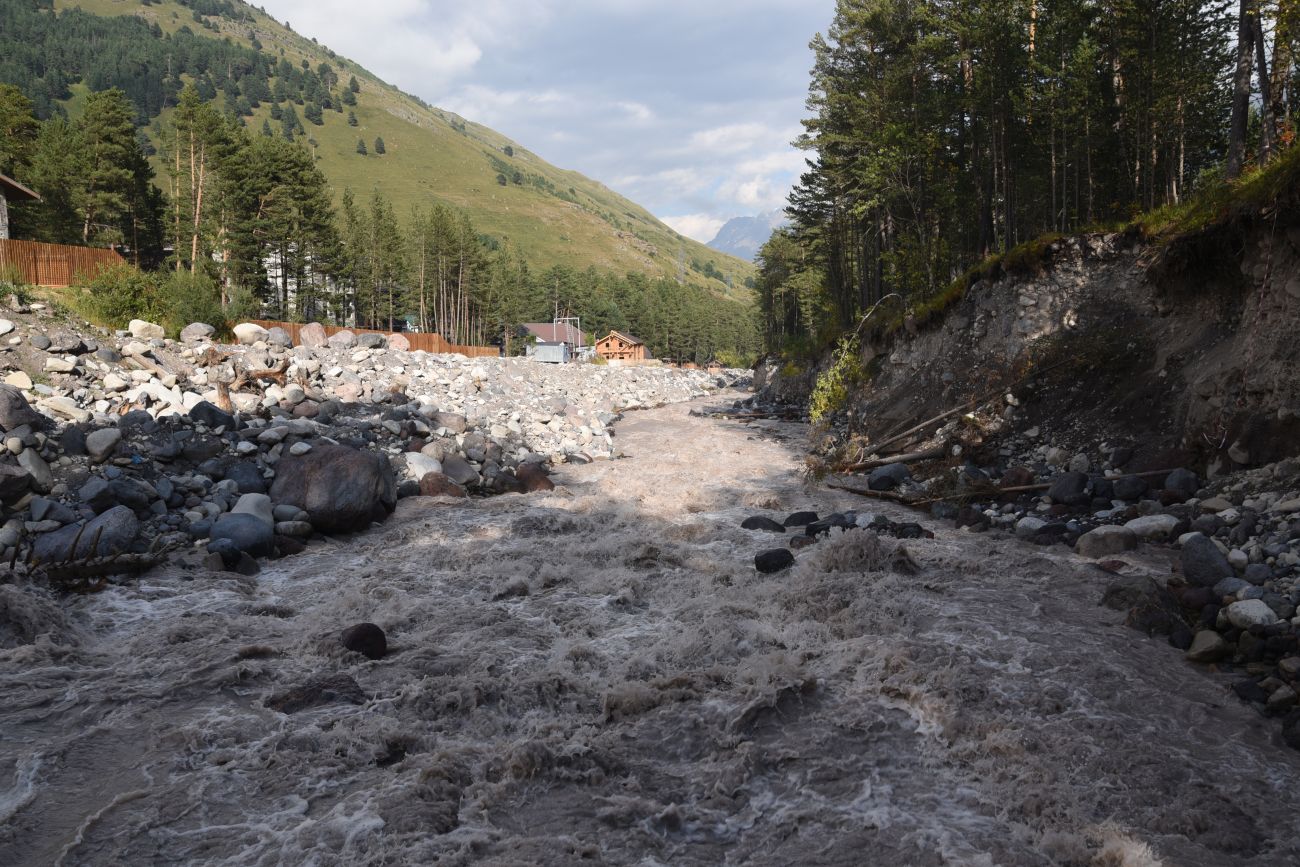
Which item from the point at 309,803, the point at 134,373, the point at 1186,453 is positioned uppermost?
the point at 134,373

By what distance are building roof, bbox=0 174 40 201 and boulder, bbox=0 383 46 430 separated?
2813cm

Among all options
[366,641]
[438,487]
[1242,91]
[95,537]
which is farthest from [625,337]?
[366,641]

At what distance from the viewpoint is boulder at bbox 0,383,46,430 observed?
1181 cm

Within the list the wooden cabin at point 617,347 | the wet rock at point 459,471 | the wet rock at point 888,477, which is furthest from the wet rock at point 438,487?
the wooden cabin at point 617,347

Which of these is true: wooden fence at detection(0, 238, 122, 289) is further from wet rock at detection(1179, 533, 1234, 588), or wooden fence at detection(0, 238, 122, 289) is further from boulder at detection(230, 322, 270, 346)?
wet rock at detection(1179, 533, 1234, 588)

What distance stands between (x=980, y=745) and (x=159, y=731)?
23.3 ft

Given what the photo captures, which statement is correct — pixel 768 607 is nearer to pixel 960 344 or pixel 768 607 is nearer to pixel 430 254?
pixel 960 344

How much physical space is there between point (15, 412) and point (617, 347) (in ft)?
325

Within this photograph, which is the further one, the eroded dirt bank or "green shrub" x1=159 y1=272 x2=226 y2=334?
"green shrub" x1=159 y1=272 x2=226 y2=334

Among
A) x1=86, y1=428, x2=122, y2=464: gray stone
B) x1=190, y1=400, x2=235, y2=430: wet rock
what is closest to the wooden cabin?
x1=190, y1=400, x2=235, y2=430: wet rock

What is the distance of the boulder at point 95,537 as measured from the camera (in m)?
9.60

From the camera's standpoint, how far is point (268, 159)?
5209 cm

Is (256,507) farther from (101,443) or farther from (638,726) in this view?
(638,726)

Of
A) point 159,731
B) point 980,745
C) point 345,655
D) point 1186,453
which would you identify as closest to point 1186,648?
point 980,745
